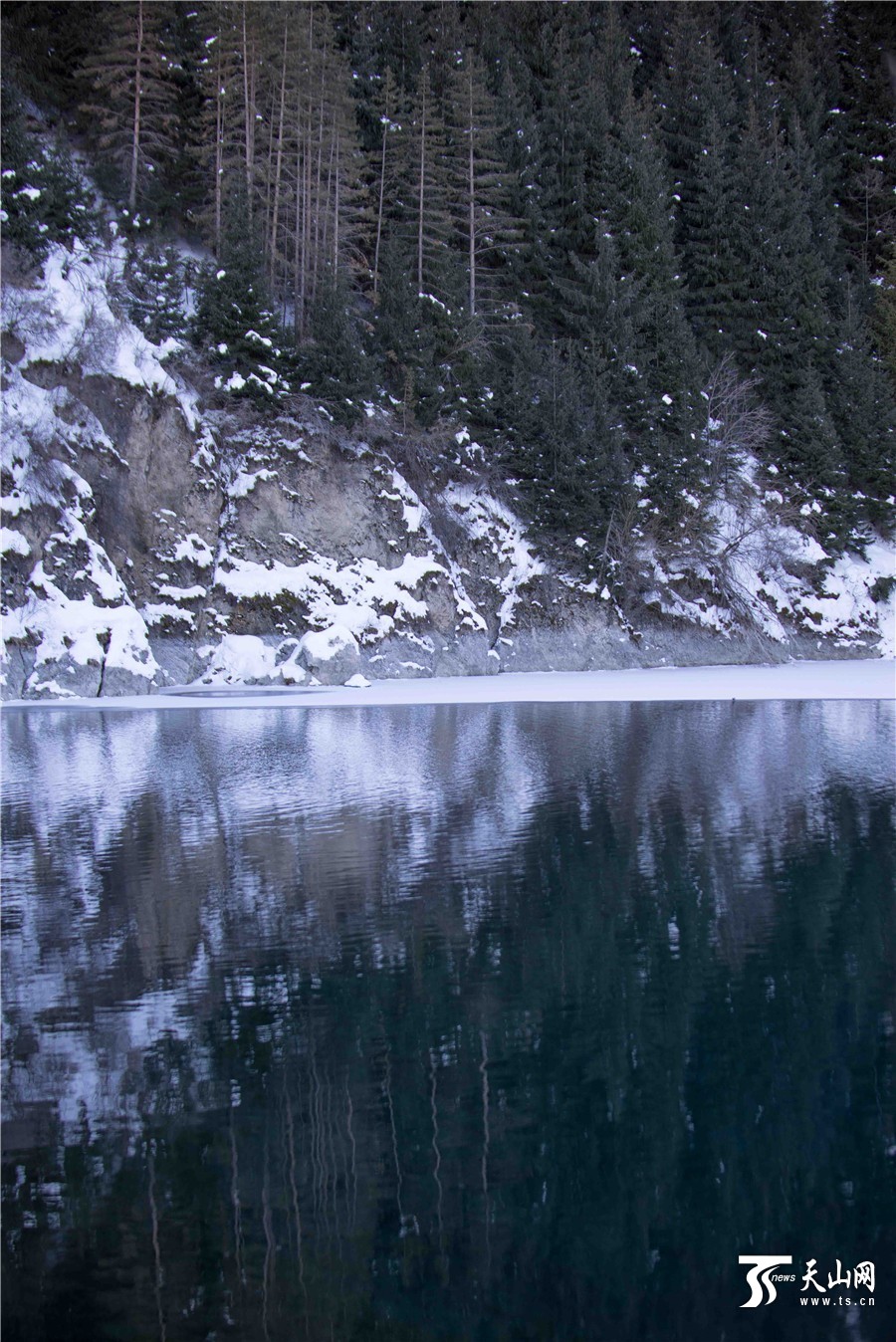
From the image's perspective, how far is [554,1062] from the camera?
507 centimetres

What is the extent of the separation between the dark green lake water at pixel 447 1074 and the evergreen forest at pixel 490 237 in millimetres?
25207

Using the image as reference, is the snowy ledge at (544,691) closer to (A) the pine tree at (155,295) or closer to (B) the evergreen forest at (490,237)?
(B) the evergreen forest at (490,237)

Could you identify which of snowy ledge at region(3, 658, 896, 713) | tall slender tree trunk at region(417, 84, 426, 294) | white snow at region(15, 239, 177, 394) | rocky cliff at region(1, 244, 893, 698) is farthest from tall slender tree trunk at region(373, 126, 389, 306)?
snowy ledge at region(3, 658, 896, 713)

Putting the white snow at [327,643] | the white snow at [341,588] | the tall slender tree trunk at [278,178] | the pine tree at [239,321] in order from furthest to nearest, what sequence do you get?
the tall slender tree trunk at [278,178]
the pine tree at [239,321]
the white snow at [341,588]
the white snow at [327,643]

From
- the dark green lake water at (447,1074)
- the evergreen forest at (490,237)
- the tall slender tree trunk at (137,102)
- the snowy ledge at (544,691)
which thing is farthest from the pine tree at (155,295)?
the dark green lake water at (447,1074)

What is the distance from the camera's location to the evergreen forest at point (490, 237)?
108 feet

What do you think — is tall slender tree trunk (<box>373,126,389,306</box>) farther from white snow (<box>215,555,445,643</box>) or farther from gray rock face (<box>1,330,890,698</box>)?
white snow (<box>215,555,445,643</box>)

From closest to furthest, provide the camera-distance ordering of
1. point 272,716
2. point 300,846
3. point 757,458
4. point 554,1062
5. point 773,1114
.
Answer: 1. point 773,1114
2. point 554,1062
3. point 300,846
4. point 272,716
5. point 757,458

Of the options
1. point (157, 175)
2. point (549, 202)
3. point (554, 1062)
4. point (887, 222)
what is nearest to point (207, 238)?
point (157, 175)

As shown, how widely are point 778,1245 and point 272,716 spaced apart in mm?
16886

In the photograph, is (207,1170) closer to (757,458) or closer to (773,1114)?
(773,1114)

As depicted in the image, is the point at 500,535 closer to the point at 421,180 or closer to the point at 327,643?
the point at 327,643

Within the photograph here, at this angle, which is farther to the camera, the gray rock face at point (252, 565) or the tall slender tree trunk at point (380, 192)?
the tall slender tree trunk at point (380, 192)

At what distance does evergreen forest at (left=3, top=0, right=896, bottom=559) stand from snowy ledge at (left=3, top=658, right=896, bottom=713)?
25.4 ft
